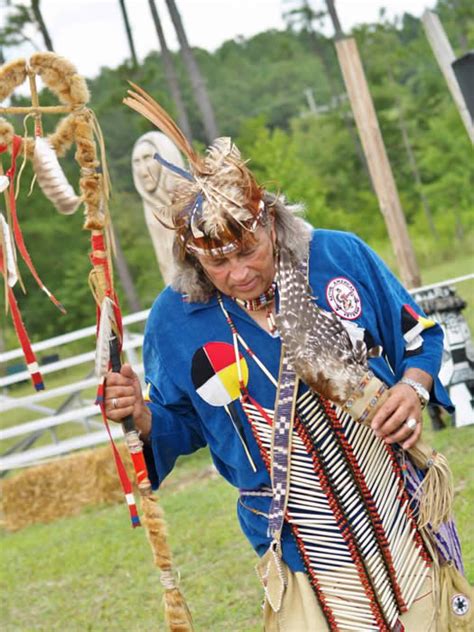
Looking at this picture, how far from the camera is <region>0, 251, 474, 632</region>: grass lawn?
223 inches

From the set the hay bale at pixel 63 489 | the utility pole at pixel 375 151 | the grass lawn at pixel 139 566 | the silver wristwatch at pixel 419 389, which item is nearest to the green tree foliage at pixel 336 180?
the utility pole at pixel 375 151

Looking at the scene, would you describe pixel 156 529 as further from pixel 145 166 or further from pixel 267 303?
pixel 145 166

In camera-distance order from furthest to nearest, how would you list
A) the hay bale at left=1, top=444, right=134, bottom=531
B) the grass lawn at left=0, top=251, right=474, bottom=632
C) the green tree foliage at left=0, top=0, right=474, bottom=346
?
the green tree foliage at left=0, top=0, right=474, bottom=346, the hay bale at left=1, top=444, right=134, bottom=531, the grass lawn at left=0, top=251, right=474, bottom=632

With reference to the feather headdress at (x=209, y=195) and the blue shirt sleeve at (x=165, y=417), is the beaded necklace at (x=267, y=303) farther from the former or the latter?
the blue shirt sleeve at (x=165, y=417)

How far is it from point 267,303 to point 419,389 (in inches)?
18.0

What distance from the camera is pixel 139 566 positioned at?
22.1 feet

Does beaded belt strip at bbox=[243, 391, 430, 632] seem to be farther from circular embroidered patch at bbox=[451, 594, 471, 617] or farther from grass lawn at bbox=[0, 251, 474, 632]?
grass lawn at bbox=[0, 251, 474, 632]

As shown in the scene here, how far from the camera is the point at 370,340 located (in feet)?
9.71

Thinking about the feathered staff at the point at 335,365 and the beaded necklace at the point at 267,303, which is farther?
the beaded necklace at the point at 267,303

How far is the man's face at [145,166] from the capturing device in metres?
7.50

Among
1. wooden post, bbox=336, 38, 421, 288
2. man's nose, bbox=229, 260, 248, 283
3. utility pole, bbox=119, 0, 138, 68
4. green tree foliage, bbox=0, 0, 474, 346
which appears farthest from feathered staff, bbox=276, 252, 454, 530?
utility pole, bbox=119, 0, 138, 68

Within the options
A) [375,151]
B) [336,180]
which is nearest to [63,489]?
[375,151]

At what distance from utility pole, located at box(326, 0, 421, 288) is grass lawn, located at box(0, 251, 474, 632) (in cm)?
388

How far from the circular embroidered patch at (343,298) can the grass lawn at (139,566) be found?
2.41 metres
